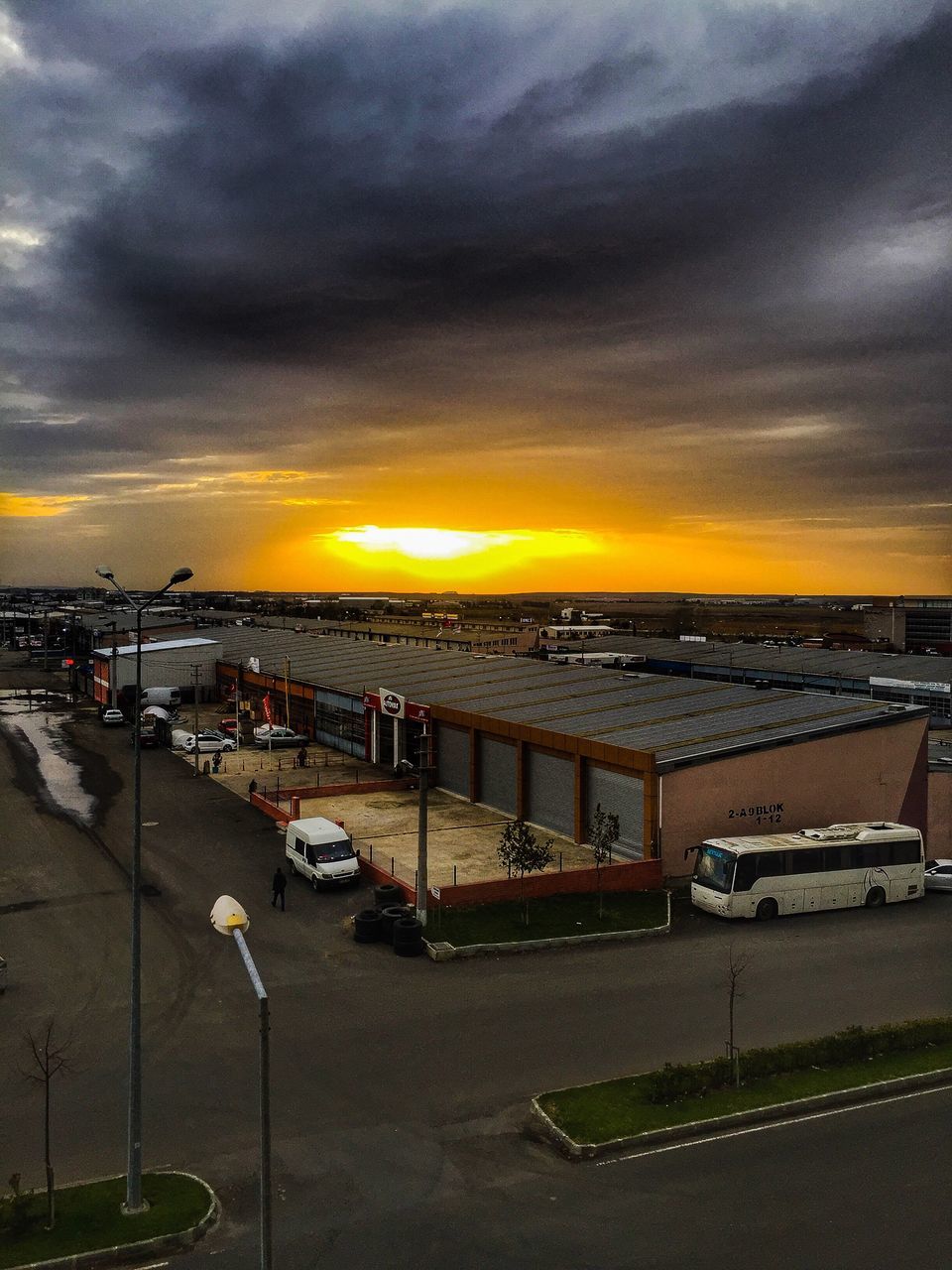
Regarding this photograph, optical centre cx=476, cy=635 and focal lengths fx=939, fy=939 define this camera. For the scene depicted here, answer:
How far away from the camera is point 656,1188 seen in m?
15.5

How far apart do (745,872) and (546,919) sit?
6.60 m

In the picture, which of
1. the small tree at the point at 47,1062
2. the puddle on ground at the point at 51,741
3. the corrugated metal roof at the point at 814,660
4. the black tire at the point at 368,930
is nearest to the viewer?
the small tree at the point at 47,1062

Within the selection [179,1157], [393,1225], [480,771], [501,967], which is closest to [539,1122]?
[393,1225]

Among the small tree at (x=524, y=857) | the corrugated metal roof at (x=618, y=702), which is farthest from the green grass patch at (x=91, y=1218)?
the corrugated metal roof at (x=618, y=702)

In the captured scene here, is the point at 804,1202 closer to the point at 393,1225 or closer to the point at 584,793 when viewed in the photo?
the point at 393,1225

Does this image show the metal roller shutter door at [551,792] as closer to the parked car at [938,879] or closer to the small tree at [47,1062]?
the parked car at [938,879]

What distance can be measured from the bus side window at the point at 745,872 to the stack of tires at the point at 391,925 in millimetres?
10423

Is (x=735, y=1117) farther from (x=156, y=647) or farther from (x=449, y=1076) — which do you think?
(x=156, y=647)

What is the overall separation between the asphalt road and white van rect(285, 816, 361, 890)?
76 centimetres

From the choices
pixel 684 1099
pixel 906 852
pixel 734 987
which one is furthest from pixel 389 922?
pixel 906 852

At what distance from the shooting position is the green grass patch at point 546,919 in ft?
92.2

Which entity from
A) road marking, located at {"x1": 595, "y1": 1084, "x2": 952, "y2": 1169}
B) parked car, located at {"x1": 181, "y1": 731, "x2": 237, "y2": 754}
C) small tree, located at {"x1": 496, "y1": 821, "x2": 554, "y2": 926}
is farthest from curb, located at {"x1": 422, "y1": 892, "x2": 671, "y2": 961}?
parked car, located at {"x1": 181, "y1": 731, "x2": 237, "y2": 754}

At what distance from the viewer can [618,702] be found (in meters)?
46.6

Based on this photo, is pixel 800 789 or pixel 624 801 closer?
pixel 624 801
